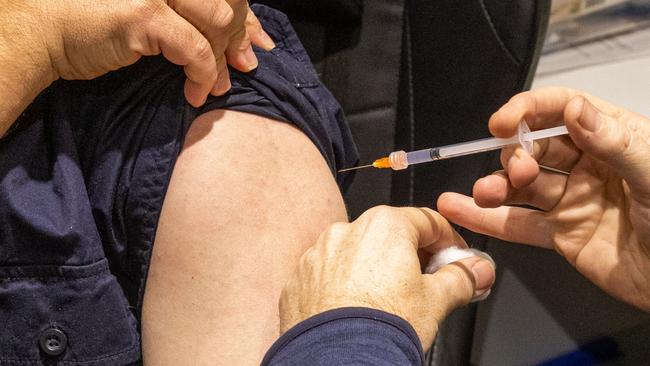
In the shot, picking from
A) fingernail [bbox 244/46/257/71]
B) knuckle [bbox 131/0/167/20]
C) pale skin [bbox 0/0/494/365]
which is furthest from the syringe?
knuckle [bbox 131/0/167/20]

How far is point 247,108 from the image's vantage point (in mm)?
920

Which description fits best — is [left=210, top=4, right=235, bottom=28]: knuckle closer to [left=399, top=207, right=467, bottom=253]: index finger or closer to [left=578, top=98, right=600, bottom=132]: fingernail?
[left=399, top=207, right=467, bottom=253]: index finger

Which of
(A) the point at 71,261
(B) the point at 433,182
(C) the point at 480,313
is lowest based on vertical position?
(C) the point at 480,313

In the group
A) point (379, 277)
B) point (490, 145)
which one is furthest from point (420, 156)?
point (379, 277)

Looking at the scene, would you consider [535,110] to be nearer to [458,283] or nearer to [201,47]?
[458,283]

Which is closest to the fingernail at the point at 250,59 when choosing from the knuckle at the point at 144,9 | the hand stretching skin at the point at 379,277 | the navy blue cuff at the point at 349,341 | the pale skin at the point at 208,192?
the pale skin at the point at 208,192

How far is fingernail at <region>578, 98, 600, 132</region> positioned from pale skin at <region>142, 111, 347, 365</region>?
355 mm

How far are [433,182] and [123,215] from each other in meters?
0.54

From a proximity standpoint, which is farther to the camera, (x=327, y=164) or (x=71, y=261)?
(x=327, y=164)

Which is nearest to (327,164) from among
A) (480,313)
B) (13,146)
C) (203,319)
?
(203,319)

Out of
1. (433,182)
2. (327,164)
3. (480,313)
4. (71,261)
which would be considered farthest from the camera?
(480,313)

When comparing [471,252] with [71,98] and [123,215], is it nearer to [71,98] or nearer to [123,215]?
[123,215]

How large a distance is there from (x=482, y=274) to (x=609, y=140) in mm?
241

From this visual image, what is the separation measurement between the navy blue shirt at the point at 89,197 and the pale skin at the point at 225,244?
3 centimetres
